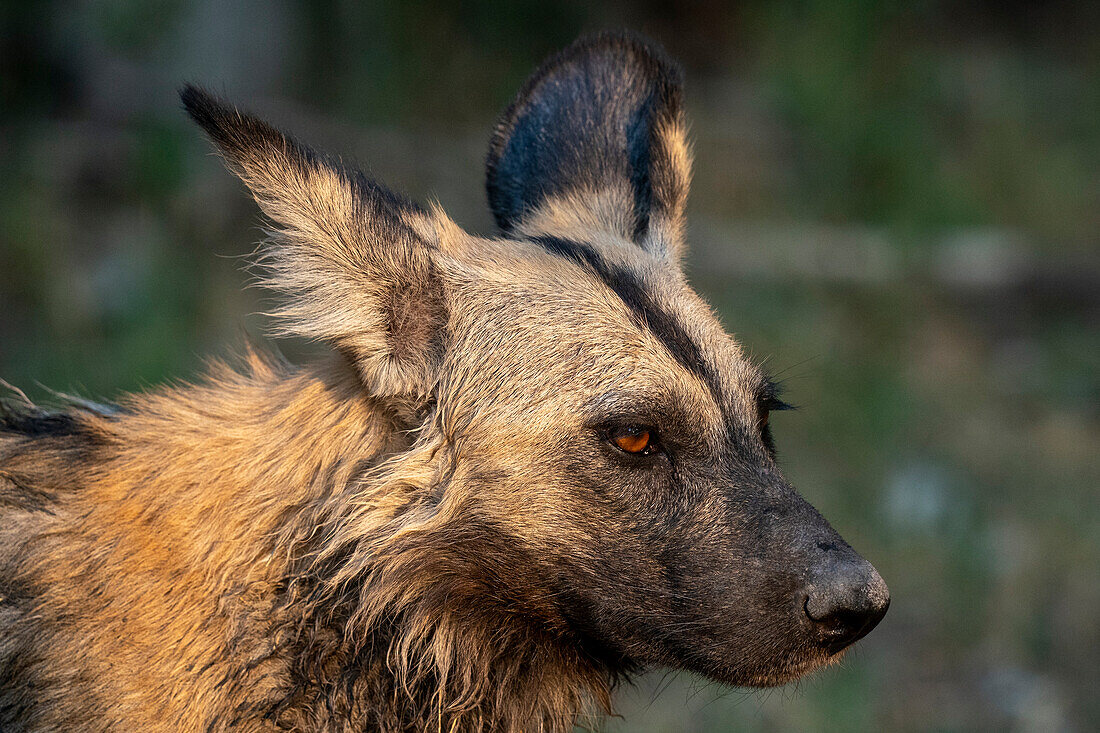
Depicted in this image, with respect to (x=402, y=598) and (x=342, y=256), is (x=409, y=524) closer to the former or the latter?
(x=402, y=598)

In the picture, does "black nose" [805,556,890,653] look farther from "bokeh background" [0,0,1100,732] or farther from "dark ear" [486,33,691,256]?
"bokeh background" [0,0,1100,732]

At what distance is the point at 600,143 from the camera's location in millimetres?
3588

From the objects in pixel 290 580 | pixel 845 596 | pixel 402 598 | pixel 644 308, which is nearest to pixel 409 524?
pixel 402 598

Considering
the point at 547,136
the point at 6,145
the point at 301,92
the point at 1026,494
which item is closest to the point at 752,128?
the point at 301,92

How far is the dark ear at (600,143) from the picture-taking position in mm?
3539

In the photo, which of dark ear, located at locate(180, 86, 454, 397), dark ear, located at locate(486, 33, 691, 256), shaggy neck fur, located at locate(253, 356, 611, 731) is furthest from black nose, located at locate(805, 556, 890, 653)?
dark ear, located at locate(486, 33, 691, 256)

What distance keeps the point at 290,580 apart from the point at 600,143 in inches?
66.3

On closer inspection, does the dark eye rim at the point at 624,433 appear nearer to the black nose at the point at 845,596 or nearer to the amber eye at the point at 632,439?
the amber eye at the point at 632,439

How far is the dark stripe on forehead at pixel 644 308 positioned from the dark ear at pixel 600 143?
1.52 feet

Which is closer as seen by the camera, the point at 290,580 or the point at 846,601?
the point at 846,601

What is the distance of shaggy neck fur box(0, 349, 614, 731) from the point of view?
2.65 m

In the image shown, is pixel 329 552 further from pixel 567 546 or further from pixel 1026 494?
pixel 1026 494

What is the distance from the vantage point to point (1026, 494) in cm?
634

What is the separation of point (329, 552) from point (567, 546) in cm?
56
